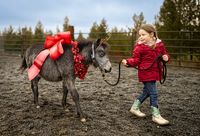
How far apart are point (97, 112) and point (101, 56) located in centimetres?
102

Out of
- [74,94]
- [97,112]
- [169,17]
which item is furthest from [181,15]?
[74,94]

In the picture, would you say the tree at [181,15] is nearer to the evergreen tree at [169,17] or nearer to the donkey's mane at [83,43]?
the evergreen tree at [169,17]

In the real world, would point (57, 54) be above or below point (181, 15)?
below

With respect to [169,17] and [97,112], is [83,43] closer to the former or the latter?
[97,112]

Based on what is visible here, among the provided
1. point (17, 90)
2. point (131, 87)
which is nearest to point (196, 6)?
point (131, 87)

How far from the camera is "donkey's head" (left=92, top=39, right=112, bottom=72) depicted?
170 inches

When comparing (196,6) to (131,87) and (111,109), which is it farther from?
(111,109)

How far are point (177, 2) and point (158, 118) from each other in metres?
11.4

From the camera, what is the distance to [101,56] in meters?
4.36

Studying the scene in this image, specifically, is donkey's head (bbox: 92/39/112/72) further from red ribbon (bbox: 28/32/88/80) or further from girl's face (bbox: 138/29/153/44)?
girl's face (bbox: 138/29/153/44)

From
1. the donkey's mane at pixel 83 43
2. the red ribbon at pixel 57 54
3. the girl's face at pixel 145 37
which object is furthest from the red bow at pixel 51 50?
the girl's face at pixel 145 37

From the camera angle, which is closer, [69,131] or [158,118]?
[69,131]

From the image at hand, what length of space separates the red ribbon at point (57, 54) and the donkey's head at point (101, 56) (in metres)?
0.23

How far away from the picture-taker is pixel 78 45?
4598 mm
